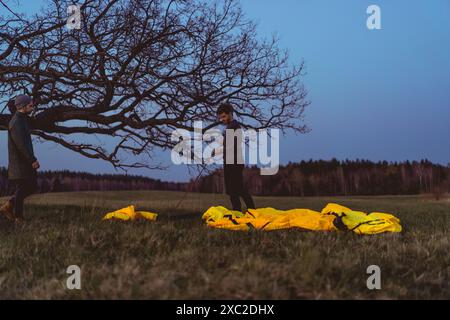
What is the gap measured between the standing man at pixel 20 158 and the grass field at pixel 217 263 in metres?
1.61

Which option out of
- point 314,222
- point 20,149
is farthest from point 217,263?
point 20,149

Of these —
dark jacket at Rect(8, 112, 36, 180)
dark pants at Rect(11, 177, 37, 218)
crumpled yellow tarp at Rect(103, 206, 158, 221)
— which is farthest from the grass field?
dark jacket at Rect(8, 112, 36, 180)

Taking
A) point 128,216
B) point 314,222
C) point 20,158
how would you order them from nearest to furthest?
point 314,222
point 128,216
point 20,158

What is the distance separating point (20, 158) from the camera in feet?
36.0

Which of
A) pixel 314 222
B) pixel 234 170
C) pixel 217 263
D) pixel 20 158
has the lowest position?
pixel 217 263

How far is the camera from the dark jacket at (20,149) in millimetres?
10602

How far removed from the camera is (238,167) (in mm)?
11250

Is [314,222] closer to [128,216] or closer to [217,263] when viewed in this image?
[128,216]

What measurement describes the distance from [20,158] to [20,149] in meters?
0.44

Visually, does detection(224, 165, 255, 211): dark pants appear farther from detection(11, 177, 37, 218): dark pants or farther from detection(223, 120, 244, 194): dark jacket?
detection(11, 177, 37, 218): dark pants

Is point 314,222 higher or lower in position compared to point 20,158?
lower

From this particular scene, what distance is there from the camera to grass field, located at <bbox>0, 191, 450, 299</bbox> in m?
4.84

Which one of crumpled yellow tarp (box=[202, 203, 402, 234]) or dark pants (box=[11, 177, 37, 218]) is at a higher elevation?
dark pants (box=[11, 177, 37, 218])
